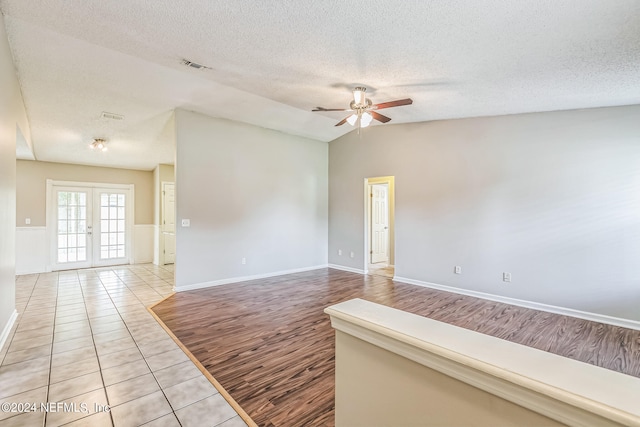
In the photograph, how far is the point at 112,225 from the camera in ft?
25.0

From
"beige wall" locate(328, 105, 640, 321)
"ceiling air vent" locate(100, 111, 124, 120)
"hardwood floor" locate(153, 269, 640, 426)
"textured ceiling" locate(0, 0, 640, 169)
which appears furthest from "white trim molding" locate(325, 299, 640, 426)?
"ceiling air vent" locate(100, 111, 124, 120)

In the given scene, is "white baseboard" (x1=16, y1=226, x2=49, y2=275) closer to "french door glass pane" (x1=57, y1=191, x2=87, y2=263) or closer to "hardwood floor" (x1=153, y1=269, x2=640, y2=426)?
"french door glass pane" (x1=57, y1=191, x2=87, y2=263)

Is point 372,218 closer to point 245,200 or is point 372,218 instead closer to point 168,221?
point 245,200

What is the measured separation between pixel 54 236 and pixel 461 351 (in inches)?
351

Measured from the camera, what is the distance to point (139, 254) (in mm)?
7922

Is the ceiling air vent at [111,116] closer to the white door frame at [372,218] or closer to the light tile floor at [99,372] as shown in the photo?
the light tile floor at [99,372]

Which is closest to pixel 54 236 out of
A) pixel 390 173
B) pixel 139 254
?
pixel 139 254

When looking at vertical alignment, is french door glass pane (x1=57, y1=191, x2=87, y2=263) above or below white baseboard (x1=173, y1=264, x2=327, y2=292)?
above

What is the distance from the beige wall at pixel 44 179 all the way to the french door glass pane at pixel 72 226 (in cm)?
32

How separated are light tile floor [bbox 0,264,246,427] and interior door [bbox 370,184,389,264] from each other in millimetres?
5024

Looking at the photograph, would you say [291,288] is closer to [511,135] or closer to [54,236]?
[511,135]

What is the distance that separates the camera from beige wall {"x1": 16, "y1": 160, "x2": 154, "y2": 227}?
6570 millimetres

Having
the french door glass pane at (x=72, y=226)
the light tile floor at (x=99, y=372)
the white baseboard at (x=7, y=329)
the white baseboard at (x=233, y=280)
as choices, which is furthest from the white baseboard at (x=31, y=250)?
the white baseboard at (x=233, y=280)

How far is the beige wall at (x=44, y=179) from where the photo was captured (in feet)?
21.6
